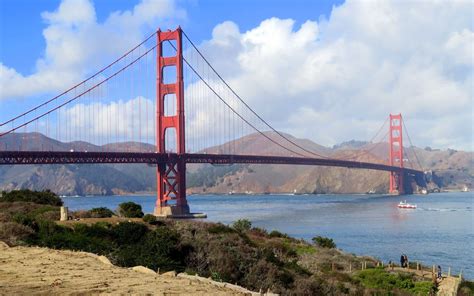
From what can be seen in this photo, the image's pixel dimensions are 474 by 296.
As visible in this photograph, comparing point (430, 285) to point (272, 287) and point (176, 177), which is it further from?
point (176, 177)

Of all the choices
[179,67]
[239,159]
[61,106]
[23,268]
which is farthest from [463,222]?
[23,268]

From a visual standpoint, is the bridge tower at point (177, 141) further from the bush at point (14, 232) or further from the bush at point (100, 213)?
the bush at point (14, 232)

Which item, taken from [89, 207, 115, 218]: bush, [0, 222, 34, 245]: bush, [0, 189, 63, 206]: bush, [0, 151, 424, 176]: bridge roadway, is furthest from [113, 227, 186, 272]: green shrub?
[0, 151, 424, 176]: bridge roadway

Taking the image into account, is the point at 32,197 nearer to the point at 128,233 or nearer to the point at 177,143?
the point at 128,233

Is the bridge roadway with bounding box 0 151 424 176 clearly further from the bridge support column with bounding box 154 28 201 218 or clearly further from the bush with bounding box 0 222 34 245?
the bush with bounding box 0 222 34 245

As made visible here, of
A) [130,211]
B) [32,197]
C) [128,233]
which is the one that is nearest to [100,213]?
[130,211]

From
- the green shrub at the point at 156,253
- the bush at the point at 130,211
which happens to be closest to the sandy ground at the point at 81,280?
the green shrub at the point at 156,253

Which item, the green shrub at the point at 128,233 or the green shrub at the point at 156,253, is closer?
the green shrub at the point at 156,253

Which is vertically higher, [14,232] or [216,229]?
[14,232]
